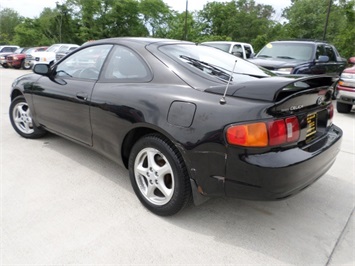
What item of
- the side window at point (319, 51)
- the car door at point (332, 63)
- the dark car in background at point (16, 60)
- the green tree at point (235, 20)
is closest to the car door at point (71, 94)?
the side window at point (319, 51)

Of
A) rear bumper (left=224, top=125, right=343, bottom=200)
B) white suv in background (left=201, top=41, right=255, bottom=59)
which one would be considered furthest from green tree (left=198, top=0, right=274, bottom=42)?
rear bumper (left=224, top=125, right=343, bottom=200)

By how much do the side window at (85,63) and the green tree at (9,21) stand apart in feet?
229

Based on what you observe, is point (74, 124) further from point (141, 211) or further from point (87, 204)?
point (141, 211)

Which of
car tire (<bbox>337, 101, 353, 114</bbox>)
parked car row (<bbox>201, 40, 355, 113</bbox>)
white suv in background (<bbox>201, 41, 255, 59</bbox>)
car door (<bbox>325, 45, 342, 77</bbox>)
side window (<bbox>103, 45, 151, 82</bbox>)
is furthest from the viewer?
white suv in background (<bbox>201, 41, 255, 59</bbox>)

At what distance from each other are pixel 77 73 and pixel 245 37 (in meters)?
47.1

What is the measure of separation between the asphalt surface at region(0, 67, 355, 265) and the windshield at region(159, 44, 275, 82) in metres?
1.19

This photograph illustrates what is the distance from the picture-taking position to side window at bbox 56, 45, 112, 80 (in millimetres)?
3011

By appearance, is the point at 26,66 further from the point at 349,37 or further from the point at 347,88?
the point at 349,37

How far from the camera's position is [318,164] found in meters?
2.21

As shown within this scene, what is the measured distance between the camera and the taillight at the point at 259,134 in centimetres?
186

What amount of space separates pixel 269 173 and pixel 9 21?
77.8 m

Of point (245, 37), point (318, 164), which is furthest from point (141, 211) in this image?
point (245, 37)

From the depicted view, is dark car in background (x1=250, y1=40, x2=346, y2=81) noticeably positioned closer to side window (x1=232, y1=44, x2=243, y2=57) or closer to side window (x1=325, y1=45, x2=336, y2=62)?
side window (x1=325, y1=45, x2=336, y2=62)

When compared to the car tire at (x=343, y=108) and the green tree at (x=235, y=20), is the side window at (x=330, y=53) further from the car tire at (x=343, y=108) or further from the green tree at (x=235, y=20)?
the green tree at (x=235, y=20)
